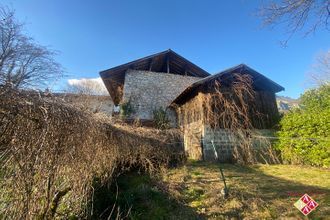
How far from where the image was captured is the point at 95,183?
18.4 ft

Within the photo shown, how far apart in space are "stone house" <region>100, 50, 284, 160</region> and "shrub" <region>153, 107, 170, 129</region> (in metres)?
0.40

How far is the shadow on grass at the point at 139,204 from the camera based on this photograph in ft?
16.1

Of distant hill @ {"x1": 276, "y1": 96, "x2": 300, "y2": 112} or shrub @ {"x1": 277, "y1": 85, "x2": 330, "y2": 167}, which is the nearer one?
shrub @ {"x1": 277, "y1": 85, "x2": 330, "y2": 167}

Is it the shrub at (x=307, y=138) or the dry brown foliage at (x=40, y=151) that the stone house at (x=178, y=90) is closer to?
the shrub at (x=307, y=138)

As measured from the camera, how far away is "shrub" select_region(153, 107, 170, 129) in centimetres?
1326

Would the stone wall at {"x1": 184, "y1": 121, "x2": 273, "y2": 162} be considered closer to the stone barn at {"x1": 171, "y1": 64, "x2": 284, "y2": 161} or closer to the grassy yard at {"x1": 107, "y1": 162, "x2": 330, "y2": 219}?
the stone barn at {"x1": 171, "y1": 64, "x2": 284, "y2": 161}

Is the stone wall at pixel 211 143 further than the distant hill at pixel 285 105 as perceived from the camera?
No

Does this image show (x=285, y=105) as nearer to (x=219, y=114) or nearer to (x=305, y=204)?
(x=219, y=114)

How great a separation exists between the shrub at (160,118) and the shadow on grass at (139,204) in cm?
673

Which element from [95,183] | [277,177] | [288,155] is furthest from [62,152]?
[288,155]

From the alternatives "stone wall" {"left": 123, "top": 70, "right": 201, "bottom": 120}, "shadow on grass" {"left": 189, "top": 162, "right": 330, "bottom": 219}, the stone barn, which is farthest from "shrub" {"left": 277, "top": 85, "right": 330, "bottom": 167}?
"stone wall" {"left": 123, "top": 70, "right": 201, "bottom": 120}

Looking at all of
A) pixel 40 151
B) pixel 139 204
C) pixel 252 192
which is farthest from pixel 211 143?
pixel 40 151

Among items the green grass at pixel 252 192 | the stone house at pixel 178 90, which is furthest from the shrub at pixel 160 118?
the green grass at pixel 252 192

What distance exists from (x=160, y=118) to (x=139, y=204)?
840 centimetres
